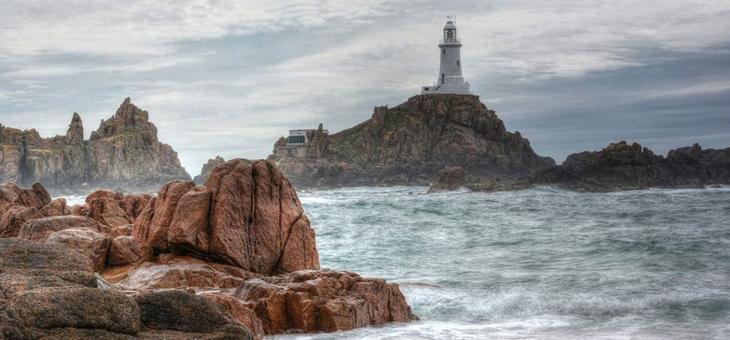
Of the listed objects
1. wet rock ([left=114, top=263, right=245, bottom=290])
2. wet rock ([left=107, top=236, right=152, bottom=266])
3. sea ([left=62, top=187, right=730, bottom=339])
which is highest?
wet rock ([left=107, top=236, right=152, bottom=266])

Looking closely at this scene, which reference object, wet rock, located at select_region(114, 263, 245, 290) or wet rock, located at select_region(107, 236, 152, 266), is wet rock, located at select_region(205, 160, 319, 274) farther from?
wet rock, located at select_region(107, 236, 152, 266)

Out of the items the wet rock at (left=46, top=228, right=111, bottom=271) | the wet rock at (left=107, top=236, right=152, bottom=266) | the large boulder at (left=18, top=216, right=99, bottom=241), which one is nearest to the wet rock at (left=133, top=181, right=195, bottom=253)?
the wet rock at (left=107, top=236, right=152, bottom=266)

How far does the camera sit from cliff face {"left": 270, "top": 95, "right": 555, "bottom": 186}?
14125 centimetres

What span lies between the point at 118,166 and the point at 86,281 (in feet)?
480

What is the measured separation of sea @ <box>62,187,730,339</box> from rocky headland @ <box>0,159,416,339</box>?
661 mm

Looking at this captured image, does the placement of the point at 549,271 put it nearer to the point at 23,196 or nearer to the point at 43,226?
the point at 43,226

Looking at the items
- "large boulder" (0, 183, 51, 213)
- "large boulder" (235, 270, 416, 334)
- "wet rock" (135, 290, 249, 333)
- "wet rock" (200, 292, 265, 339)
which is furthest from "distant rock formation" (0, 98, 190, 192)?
"wet rock" (135, 290, 249, 333)

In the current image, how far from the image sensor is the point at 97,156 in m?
150

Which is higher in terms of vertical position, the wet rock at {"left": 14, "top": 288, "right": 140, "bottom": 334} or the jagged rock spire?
the jagged rock spire

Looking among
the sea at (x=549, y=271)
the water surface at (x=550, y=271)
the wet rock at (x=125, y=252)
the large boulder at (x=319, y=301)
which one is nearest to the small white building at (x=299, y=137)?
the water surface at (x=550, y=271)

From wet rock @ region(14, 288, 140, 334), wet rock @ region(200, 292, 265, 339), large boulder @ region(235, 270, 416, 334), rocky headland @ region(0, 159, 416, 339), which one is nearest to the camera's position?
wet rock @ region(14, 288, 140, 334)

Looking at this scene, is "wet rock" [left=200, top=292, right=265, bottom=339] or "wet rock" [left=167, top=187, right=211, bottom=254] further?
"wet rock" [left=167, top=187, right=211, bottom=254]

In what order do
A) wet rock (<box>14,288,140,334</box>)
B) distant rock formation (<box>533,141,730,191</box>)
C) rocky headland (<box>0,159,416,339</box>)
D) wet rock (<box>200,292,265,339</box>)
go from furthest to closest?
distant rock formation (<box>533,141,730,191</box>), wet rock (<box>200,292,265,339</box>), rocky headland (<box>0,159,416,339</box>), wet rock (<box>14,288,140,334</box>)

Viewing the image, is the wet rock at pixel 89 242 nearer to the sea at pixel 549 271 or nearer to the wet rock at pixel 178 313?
the sea at pixel 549 271
